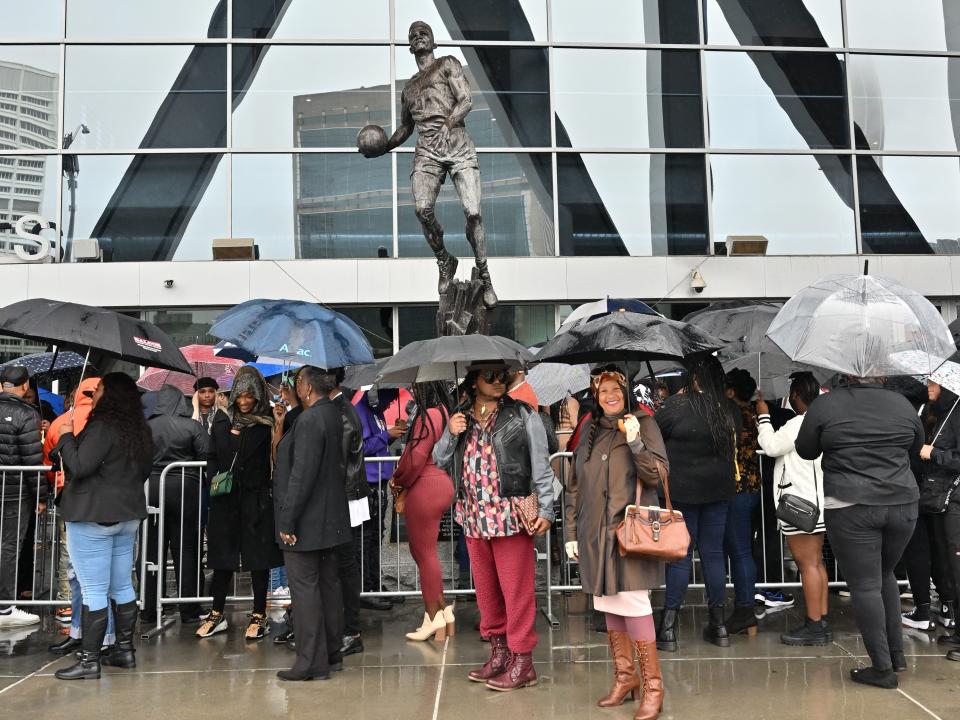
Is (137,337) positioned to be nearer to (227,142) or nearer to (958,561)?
(958,561)

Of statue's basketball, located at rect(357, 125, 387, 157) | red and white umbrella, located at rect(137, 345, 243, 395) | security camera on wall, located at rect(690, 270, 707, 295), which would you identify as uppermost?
statue's basketball, located at rect(357, 125, 387, 157)

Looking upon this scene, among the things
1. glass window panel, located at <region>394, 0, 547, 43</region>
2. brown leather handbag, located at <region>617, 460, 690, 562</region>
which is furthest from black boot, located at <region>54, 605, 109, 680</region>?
glass window panel, located at <region>394, 0, 547, 43</region>

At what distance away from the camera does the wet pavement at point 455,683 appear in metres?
5.45

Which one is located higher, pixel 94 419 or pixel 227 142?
pixel 227 142

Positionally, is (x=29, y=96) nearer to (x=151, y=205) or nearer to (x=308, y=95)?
(x=151, y=205)

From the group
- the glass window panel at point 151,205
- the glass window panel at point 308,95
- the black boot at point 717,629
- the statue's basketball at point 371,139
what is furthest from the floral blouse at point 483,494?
the glass window panel at point 308,95

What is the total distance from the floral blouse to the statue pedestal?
2.94 meters

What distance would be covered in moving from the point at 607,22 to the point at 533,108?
203 centimetres

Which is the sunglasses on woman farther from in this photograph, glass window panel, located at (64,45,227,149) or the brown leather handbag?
glass window panel, located at (64,45,227,149)

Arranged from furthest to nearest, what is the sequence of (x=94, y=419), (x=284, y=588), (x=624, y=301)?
(x=284, y=588) → (x=624, y=301) → (x=94, y=419)

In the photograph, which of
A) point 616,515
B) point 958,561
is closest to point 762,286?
point 958,561

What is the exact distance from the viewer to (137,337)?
6234 mm

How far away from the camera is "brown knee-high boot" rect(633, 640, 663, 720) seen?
5.19m

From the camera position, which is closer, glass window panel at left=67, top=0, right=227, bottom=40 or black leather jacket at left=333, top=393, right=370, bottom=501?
black leather jacket at left=333, top=393, right=370, bottom=501
